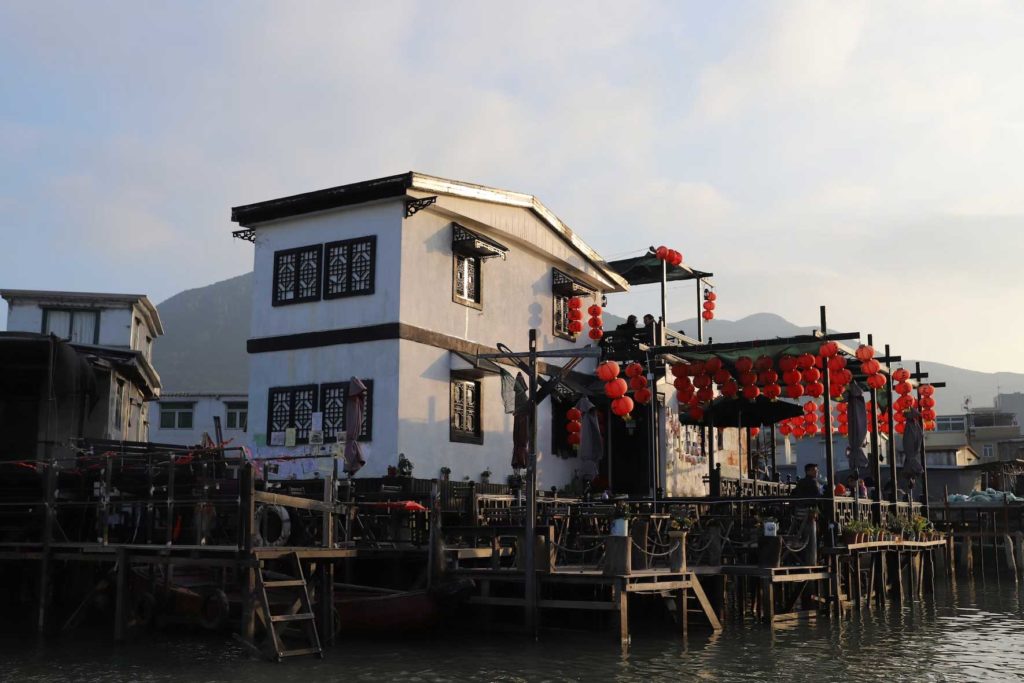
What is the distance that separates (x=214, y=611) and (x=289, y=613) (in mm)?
1852

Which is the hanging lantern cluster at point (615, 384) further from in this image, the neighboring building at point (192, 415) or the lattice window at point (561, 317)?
the neighboring building at point (192, 415)

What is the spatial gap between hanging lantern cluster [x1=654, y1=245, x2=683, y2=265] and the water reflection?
13.5 metres

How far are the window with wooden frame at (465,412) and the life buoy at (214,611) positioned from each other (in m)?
8.80

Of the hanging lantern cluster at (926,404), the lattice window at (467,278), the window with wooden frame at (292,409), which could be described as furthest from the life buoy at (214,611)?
the hanging lantern cluster at (926,404)

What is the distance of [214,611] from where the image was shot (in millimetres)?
17734

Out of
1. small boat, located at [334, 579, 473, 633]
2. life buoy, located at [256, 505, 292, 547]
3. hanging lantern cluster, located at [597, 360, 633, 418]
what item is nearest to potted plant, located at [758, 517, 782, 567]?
hanging lantern cluster, located at [597, 360, 633, 418]

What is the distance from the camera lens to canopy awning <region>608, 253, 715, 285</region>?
3541 centimetres

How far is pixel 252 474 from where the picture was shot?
53.7ft

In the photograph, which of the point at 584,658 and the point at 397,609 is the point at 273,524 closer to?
the point at 397,609

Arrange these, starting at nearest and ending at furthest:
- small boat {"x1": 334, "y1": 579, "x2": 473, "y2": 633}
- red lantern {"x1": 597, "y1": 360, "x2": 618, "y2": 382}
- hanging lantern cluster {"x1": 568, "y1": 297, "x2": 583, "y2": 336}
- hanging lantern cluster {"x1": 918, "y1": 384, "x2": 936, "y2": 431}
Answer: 1. small boat {"x1": 334, "y1": 579, "x2": 473, "y2": 633}
2. red lantern {"x1": 597, "y1": 360, "x2": 618, "y2": 382}
3. hanging lantern cluster {"x1": 918, "y1": 384, "x2": 936, "y2": 431}
4. hanging lantern cluster {"x1": 568, "y1": 297, "x2": 583, "y2": 336}

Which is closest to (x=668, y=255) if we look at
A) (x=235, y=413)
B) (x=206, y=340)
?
(x=235, y=413)

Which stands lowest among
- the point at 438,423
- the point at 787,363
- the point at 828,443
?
the point at 828,443

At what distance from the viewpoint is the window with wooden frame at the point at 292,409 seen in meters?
25.1

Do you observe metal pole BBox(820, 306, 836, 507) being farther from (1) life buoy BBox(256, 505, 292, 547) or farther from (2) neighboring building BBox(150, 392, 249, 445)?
(2) neighboring building BBox(150, 392, 249, 445)
